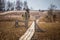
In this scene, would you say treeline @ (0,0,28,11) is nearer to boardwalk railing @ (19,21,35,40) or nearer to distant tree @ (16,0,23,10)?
distant tree @ (16,0,23,10)

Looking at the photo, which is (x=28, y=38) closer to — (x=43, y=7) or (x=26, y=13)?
(x=26, y=13)

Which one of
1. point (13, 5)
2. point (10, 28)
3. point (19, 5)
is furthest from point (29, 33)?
point (13, 5)

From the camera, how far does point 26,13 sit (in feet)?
15.4

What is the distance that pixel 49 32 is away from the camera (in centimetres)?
A: 461

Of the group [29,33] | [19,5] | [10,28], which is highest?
[19,5]

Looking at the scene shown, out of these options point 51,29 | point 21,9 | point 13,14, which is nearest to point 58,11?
point 51,29

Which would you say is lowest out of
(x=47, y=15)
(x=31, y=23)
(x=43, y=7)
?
(x=31, y=23)

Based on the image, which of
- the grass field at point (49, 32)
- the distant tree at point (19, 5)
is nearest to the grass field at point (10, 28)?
the distant tree at point (19, 5)

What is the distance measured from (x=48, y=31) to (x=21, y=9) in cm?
131

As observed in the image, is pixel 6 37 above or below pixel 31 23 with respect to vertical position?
below

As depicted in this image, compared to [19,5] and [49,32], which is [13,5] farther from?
[49,32]

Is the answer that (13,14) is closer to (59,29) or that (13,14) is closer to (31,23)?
(31,23)

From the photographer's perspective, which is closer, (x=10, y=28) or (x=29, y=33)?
(x=29, y=33)

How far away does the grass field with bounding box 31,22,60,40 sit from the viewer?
14.9ft
